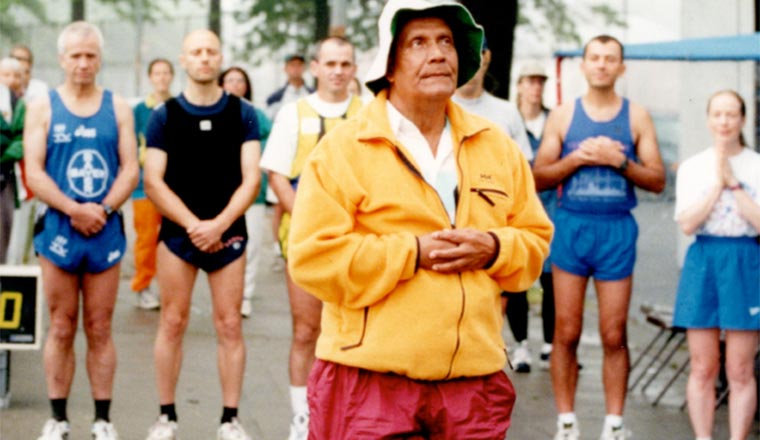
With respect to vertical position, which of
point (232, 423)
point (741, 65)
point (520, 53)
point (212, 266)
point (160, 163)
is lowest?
point (232, 423)

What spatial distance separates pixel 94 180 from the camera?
23.5 ft

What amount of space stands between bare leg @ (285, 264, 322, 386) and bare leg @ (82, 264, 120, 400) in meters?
0.89

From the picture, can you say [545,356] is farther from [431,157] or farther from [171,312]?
[431,157]

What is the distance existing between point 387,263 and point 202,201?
3285 mm

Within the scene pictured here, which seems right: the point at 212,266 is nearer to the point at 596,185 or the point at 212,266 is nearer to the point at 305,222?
the point at 596,185

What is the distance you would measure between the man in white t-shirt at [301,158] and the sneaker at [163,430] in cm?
60

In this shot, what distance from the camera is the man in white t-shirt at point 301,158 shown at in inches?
288

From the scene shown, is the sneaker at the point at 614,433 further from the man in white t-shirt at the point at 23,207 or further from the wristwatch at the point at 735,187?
the man in white t-shirt at the point at 23,207

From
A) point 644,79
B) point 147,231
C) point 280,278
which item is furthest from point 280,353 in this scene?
point 644,79

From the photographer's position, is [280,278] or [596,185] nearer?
[596,185]

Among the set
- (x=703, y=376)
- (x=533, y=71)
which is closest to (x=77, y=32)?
(x=703, y=376)

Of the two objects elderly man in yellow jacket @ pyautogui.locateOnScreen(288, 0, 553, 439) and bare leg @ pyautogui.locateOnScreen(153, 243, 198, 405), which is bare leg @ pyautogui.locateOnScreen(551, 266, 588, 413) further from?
elderly man in yellow jacket @ pyautogui.locateOnScreen(288, 0, 553, 439)

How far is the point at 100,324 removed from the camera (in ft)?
23.9

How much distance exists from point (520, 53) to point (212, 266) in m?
19.6
